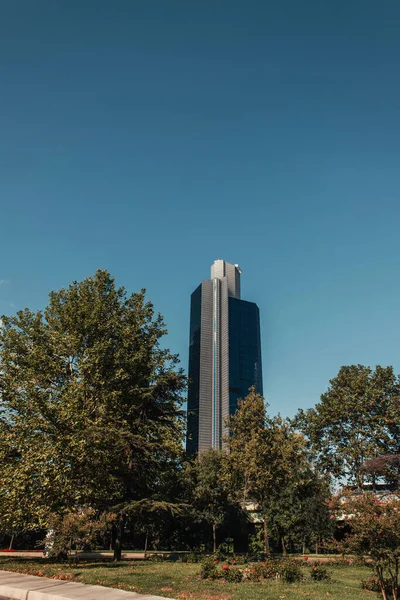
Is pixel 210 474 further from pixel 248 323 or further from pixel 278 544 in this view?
pixel 248 323

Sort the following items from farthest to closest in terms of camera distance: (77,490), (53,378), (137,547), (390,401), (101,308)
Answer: (137,547) < (390,401) < (101,308) < (53,378) < (77,490)

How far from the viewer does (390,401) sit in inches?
1419

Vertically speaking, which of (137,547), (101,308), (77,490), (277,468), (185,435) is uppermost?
(101,308)

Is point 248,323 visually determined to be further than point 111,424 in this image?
Yes

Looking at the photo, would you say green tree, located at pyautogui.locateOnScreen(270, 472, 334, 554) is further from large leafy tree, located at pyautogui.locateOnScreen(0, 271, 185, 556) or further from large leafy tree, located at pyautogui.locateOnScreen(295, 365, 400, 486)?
large leafy tree, located at pyautogui.locateOnScreen(0, 271, 185, 556)

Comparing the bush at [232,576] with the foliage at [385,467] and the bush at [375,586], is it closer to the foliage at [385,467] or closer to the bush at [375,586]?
the bush at [375,586]

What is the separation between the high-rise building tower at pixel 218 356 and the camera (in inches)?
6619

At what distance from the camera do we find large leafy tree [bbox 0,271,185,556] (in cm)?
1809

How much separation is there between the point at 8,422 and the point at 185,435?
11048 mm

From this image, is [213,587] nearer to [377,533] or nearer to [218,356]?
[377,533]

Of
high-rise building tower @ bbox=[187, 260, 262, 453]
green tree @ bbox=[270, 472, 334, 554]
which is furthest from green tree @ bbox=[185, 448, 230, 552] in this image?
high-rise building tower @ bbox=[187, 260, 262, 453]

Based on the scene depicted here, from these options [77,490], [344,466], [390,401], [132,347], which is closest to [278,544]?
[344,466]

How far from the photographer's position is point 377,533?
10914mm

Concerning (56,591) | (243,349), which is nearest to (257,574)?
(56,591)
